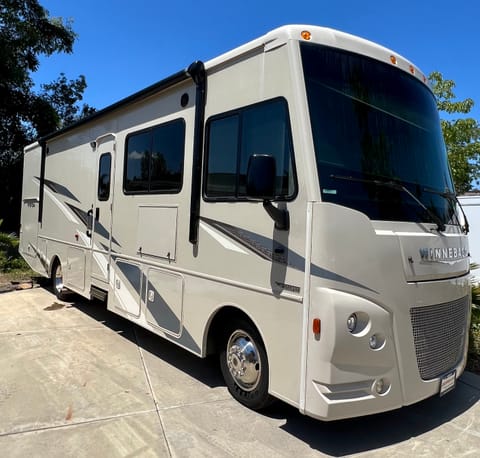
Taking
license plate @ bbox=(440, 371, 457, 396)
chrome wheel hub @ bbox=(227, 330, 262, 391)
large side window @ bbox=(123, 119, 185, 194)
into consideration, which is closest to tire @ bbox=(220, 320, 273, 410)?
chrome wheel hub @ bbox=(227, 330, 262, 391)

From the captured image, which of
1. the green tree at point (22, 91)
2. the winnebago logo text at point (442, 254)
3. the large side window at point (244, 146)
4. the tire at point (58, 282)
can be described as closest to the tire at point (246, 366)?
the large side window at point (244, 146)

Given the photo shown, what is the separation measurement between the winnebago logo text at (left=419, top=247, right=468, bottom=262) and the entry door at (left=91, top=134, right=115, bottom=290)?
12.9 ft

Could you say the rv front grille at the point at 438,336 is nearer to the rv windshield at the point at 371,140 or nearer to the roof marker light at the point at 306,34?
the rv windshield at the point at 371,140

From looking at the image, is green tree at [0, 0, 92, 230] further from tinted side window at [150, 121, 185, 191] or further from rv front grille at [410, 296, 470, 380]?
rv front grille at [410, 296, 470, 380]

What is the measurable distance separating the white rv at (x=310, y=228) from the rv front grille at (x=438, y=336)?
0.02 m

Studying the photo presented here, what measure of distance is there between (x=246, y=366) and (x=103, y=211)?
3261 mm

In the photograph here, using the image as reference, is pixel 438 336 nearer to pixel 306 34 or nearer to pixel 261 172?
pixel 261 172

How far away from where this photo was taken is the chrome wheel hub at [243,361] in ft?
12.2

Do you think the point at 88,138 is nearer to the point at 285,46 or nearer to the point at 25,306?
Answer: the point at 25,306

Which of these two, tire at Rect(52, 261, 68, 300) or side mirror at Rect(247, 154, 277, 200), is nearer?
side mirror at Rect(247, 154, 277, 200)

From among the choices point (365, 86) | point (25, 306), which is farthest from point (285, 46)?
point (25, 306)

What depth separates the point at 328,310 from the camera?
2.95 metres

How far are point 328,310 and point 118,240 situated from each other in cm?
342

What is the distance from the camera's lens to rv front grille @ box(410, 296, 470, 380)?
10.9 ft
